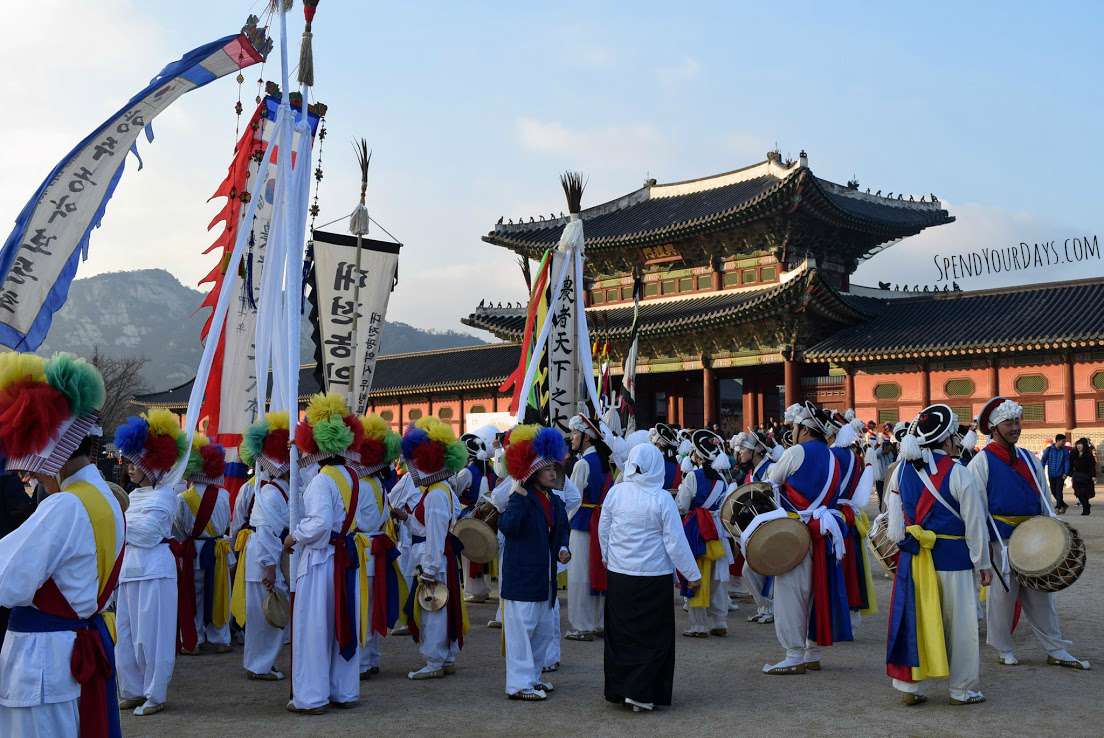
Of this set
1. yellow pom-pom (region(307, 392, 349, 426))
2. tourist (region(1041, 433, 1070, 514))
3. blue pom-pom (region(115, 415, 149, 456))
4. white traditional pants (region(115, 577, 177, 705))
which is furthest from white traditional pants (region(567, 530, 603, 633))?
tourist (region(1041, 433, 1070, 514))

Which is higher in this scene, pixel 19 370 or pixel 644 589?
pixel 19 370

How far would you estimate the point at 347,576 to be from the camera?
621 centimetres

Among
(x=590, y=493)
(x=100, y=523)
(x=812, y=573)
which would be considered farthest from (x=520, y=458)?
(x=100, y=523)

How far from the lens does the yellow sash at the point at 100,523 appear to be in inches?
138

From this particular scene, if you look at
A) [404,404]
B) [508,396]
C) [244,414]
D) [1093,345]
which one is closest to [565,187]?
[244,414]

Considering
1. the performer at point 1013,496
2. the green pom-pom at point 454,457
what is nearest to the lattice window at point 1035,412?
the performer at point 1013,496

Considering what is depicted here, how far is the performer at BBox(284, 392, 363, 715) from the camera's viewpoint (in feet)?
19.6

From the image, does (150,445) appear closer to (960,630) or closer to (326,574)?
(326,574)

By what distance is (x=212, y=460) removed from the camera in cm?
808

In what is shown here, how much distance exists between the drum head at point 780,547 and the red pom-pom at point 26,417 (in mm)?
4881

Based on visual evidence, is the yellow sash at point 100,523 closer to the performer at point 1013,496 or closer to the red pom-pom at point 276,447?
the red pom-pom at point 276,447

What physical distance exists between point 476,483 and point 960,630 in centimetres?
555

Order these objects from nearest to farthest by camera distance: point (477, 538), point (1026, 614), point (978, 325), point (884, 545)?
1. point (884, 545)
2. point (1026, 614)
3. point (477, 538)
4. point (978, 325)

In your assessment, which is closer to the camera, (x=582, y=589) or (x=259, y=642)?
(x=259, y=642)
